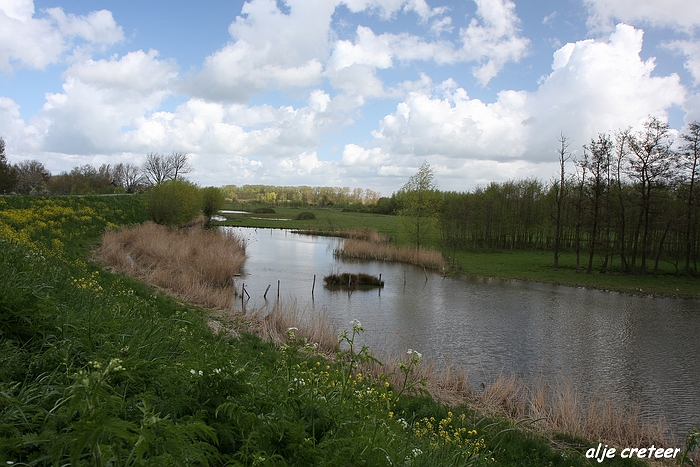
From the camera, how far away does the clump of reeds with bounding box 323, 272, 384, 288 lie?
22.4 metres

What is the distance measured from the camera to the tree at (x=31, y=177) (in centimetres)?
4494

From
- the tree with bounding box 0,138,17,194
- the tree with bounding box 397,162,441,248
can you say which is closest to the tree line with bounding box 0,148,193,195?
the tree with bounding box 0,138,17,194

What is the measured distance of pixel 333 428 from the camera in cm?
301

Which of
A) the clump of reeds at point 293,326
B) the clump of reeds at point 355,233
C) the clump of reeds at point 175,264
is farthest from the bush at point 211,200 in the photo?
the clump of reeds at point 293,326

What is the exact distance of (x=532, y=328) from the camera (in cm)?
1576

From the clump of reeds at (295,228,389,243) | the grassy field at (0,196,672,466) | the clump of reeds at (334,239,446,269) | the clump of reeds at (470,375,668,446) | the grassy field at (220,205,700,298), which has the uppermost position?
the grassy field at (0,196,672,466)

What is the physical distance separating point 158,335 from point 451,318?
44.2 feet

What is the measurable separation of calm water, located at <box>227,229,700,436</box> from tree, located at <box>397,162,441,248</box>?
889 centimetres

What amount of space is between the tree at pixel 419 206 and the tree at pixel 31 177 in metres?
34.6

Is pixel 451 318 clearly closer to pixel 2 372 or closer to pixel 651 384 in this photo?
pixel 651 384

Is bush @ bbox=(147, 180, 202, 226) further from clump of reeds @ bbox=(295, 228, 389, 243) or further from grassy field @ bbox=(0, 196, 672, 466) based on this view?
grassy field @ bbox=(0, 196, 672, 466)

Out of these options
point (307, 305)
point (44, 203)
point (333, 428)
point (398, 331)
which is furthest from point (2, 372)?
point (44, 203)

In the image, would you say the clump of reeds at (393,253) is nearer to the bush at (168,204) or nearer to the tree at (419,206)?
the tree at (419,206)

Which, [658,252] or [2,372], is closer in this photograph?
[2,372]
